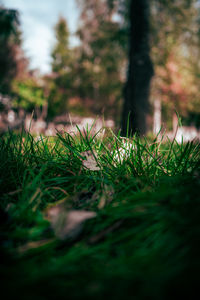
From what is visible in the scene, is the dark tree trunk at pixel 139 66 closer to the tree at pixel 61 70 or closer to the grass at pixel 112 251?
the grass at pixel 112 251

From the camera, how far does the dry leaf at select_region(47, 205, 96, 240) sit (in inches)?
24.6

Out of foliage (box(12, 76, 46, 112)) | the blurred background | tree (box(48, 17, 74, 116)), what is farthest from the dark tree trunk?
foliage (box(12, 76, 46, 112))

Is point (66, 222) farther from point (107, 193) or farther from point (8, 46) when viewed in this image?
point (8, 46)

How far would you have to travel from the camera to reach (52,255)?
0.61m

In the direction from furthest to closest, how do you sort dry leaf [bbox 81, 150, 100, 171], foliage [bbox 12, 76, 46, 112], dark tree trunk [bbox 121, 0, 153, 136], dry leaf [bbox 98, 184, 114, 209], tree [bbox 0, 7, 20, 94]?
foliage [bbox 12, 76, 46, 112] → dark tree trunk [bbox 121, 0, 153, 136] → tree [bbox 0, 7, 20, 94] → dry leaf [bbox 81, 150, 100, 171] → dry leaf [bbox 98, 184, 114, 209]

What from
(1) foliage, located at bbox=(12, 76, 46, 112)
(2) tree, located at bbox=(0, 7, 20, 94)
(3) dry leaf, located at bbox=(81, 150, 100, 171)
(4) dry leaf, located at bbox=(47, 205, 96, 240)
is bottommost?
(4) dry leaf, located at bbox=(47, 205, 96, 240)

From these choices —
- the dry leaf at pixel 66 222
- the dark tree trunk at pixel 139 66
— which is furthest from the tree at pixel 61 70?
the dry leaf at pixel 66 222

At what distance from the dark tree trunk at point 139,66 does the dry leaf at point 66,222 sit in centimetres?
551

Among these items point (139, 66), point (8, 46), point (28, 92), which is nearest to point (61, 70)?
point (28, 92)

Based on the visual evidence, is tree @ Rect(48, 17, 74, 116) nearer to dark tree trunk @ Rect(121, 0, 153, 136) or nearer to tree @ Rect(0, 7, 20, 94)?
tree @ Rect(0, 7, 20, 94)

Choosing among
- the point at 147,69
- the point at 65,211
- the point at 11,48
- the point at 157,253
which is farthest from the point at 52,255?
the point at 11,48

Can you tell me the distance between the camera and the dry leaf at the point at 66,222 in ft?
2.05

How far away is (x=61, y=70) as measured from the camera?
105ft

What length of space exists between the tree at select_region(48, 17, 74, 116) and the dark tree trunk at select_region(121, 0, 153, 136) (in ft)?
52.9
